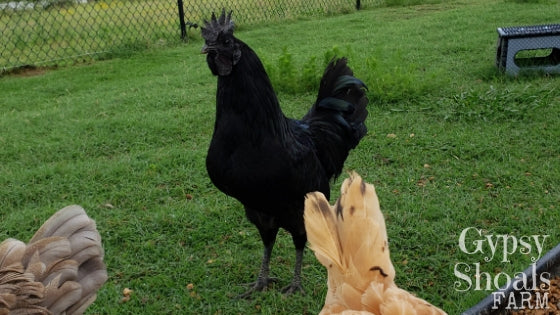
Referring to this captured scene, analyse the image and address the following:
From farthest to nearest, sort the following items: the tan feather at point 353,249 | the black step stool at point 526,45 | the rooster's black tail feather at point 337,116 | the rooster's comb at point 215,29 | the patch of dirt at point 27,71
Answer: the patch of dirt at point 27,71 → the black step stool at point 526,45 → the rooster's black tail feather at point 337,116 → the rooster's comb at point 215,29 → the tan feather at point 353,249

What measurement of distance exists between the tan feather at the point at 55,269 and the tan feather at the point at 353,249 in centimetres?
113

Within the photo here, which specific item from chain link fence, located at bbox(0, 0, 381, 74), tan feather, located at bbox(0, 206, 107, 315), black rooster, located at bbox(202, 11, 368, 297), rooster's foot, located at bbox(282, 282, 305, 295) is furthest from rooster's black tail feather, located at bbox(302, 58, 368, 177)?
chain link fence, located at bbox(0, 0, 381, 74)

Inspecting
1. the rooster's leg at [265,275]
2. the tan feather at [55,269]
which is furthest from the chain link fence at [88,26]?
the tan feather at [55,269]

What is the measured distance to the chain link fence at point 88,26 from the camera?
9.35m

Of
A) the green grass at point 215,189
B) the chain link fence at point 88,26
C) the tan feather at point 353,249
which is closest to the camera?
the tan feather at point 353,249

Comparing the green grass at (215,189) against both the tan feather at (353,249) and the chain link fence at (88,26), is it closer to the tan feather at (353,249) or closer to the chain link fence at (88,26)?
the chain link fence at (88,26)

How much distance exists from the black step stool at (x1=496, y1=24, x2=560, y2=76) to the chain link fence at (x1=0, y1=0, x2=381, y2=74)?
5.50 metres

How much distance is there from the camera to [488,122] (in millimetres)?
5531

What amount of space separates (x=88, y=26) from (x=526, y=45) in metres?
8.49

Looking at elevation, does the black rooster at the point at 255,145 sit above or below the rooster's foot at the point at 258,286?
above

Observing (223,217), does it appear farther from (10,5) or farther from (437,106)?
(10,5)

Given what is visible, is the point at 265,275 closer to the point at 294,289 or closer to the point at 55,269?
the point at 294,289

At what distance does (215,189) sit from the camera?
463cm

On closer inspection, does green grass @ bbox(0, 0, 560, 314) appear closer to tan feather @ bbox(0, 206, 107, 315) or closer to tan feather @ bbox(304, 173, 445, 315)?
tan feather @ bbox(0, 206, 107, 315)
